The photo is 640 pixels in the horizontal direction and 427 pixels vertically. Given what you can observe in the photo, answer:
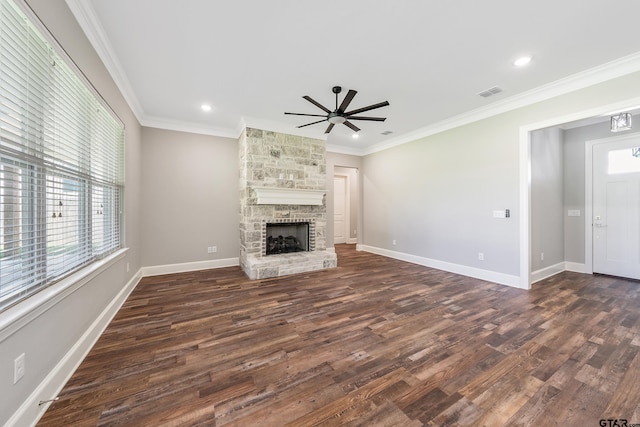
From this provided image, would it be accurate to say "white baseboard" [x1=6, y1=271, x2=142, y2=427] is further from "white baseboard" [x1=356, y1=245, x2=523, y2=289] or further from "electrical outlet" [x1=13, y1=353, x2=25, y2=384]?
"white baseboard" [x1=356, y1=245, x2=523, y2=289]

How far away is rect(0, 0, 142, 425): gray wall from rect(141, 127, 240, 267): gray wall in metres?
1.24

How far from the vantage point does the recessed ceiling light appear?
2.71 m

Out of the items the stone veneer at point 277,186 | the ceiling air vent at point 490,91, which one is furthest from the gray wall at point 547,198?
the stone veneer at point 277,186

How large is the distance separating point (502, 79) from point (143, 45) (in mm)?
4185

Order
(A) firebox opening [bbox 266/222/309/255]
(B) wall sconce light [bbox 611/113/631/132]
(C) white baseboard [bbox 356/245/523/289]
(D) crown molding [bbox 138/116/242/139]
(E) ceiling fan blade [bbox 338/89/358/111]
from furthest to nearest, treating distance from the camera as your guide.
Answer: (A) firebox opening [bbox 266/222/309/255], (D) crown molding [bbox 138/116/242/139], (C) white baseboard [bbox 356/245/523/289], (B) wall sconce light [bbox 611/113/631/132], (E) ceiling fan blade [bbox 338/89/358/111]

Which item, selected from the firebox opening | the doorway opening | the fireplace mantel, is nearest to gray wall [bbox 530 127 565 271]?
the fireplace mantel

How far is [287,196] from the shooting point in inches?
189

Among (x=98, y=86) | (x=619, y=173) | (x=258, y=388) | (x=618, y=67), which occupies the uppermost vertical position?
(x=618, y=67)

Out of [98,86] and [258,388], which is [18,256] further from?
[98,86]

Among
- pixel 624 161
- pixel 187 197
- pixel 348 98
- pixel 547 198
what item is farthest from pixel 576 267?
pixel 187 197

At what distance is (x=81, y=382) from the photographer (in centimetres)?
173

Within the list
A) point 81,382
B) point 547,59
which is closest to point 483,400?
point 81,382

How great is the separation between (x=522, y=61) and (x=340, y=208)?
615 centimetres

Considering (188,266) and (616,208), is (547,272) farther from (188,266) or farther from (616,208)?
(188,266)
